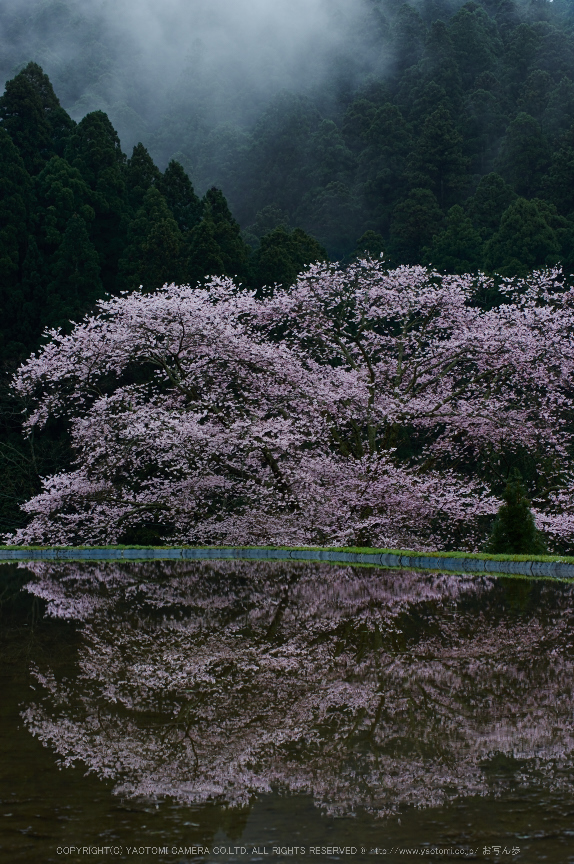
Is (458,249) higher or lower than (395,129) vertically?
lower

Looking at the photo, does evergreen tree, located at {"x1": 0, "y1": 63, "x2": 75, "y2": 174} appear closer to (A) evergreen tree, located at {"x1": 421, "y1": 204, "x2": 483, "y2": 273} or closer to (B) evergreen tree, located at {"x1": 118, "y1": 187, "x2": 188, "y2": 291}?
(B) evergreen tree, located at {"x1": 118, "y1": 187, "x2": 188, "y2": 291}

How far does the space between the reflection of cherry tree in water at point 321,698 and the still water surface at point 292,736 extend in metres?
0.02

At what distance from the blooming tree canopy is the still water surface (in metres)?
12.3

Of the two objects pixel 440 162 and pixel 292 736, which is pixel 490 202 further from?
pixel 292 736

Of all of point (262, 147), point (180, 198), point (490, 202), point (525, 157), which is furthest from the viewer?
point (262, 147)

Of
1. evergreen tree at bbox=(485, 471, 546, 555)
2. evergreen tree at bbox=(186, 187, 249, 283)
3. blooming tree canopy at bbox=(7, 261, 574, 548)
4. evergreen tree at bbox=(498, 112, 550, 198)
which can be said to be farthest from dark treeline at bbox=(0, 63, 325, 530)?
evergreen tree at bbox=(498, 112, 550, 198)

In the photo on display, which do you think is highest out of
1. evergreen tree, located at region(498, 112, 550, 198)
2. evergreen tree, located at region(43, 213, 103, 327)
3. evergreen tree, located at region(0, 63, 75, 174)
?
evergreen tree, located at region(498, 112, 550, 198)

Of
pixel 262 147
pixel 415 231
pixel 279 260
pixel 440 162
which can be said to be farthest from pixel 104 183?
pixel 262 147

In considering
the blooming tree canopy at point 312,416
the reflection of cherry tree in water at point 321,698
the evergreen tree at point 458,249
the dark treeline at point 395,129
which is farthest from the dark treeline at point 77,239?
the reflection of cherry tree in water at point 321,698

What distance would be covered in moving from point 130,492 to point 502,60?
76021 mm

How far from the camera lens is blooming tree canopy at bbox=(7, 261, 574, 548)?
2269 cm

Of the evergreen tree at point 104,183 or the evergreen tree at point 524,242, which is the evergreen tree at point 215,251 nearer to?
the evergreen tree at point 104,183

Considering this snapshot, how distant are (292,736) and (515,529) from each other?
12173 millimetres

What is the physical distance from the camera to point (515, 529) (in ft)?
54.7
